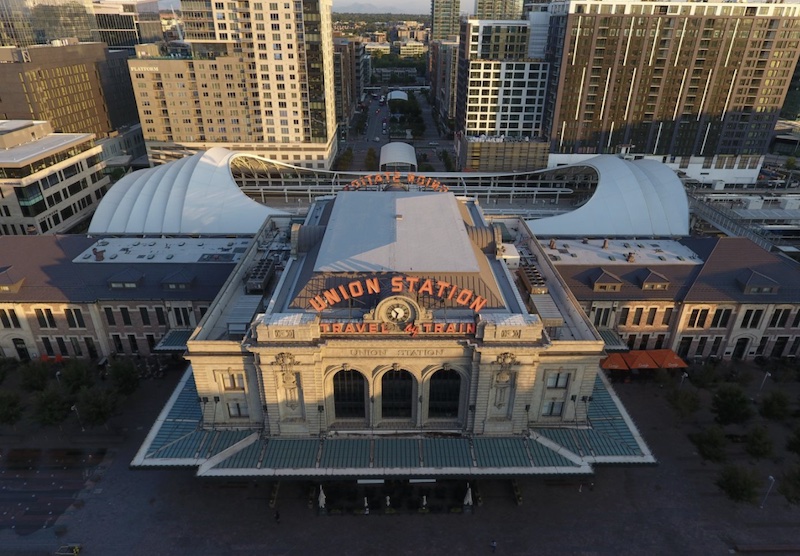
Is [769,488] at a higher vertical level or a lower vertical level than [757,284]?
lower

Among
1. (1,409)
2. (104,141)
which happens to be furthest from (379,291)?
(104,141)

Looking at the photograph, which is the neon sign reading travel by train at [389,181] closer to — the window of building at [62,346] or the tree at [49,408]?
the window of building at [62,346]

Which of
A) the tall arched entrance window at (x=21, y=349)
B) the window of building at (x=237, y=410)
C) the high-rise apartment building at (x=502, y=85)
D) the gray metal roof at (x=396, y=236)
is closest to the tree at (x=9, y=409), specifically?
the tall arched entrance window at (x=21, y=349)

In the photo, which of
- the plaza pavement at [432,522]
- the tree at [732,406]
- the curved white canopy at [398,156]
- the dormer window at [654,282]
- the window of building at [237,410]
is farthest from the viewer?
the curved white canopy at [398,156]

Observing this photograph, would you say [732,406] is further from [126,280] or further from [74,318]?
[74,318]

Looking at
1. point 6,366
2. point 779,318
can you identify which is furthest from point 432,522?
point 6,366

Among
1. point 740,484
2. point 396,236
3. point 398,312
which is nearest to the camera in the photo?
point 398,312
